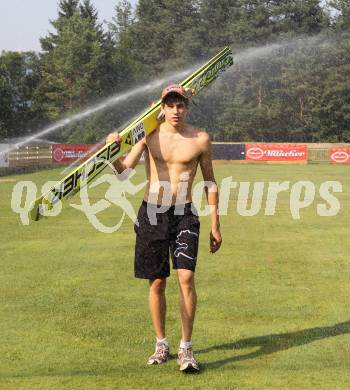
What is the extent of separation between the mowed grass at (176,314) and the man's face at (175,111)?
6.16 ft

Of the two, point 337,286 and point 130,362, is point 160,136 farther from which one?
Answer: point 337,286

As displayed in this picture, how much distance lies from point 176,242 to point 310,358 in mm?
1430

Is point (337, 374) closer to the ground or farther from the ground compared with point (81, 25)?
closer to the ground

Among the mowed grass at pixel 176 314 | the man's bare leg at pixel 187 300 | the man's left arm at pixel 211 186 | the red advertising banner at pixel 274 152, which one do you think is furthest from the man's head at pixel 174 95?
the red advertising banner at pixel 274 152

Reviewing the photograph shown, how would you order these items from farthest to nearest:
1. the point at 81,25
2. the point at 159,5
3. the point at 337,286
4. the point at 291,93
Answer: the point at 159,5 < the point at 81,25 < the point at 291,93 < the point at 337,286

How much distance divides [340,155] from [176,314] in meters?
38.8

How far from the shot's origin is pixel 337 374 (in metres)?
5.52

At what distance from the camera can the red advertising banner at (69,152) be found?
40.1 meters

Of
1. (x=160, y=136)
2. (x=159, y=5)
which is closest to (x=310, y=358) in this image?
(x=160, y=136)

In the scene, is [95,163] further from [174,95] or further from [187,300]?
[187,300]

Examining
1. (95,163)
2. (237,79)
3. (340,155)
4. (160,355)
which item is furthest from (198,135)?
(237,79)

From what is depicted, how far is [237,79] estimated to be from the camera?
6812 cm

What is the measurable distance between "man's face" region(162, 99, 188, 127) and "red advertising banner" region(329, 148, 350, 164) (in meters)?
40.0

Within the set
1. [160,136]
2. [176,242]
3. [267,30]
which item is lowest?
[176,242]
